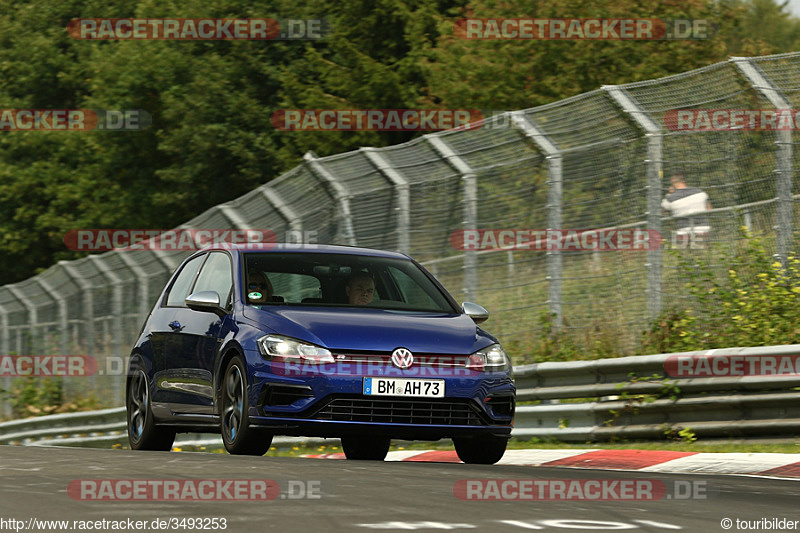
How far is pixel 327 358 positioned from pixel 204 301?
125 cm

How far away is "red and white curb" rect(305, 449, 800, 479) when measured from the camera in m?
9.39

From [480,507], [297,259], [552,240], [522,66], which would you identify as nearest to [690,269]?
[552,240]

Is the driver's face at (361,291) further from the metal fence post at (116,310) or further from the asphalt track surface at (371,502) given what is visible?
the metal fence post at (116,310)

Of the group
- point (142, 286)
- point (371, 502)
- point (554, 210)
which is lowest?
point (371, 502)

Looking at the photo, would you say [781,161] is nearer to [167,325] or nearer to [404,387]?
[404,387]

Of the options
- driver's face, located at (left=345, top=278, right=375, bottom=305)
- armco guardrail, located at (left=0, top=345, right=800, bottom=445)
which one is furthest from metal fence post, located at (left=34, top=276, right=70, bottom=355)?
driver's face, located at (left=345, top=278, right=375, bottom=305)

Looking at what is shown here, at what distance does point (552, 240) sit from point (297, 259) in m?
3.32

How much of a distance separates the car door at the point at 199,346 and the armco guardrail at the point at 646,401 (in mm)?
2805

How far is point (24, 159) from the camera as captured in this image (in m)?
57.8

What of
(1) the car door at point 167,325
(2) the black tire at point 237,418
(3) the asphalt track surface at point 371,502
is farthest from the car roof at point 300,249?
(3) the asphalt track surface at point 371,502

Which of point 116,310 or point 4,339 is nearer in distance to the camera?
point 116,310

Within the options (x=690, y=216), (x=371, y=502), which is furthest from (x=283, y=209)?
(x=371, y=502)

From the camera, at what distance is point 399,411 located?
953 centimetres

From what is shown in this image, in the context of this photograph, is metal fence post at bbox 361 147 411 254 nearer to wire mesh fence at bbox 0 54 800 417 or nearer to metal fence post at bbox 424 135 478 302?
wire mesh fence at bbox 0 54 800 417
